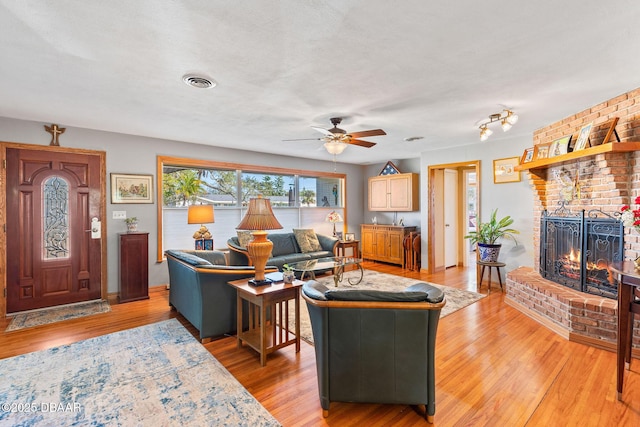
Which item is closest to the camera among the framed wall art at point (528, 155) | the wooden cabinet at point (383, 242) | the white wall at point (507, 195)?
the framed wall art at point (528, 155)

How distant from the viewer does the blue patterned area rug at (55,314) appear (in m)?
3.47

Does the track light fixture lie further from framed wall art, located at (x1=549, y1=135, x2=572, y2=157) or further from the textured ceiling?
framed wall art, located at (x1=549, y1=135, x2=572, y2=157)

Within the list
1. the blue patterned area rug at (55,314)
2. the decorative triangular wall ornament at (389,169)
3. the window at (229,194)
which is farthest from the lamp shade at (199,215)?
the decorative triangular wall ornament at (389,169)

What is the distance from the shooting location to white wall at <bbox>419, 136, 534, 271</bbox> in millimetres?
4637

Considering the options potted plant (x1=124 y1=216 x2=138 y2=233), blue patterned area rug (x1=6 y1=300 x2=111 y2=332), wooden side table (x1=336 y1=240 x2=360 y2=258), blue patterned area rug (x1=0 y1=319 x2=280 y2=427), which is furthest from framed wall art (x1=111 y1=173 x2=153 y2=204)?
wooden side table (x1=336 y1=240 x2=360 y2=258)

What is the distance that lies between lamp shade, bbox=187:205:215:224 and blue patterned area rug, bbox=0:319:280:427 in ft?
6.60

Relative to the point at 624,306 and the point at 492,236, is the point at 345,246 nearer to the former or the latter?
the point at 492,236

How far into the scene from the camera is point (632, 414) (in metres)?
1.95

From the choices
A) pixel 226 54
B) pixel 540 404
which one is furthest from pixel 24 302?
pixel 540 404

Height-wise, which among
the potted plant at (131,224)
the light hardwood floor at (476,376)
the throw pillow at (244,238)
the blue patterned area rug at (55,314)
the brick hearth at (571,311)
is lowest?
the light hardwood floor at (476,376)

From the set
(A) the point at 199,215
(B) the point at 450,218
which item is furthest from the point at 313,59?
(B) the point at 450,218

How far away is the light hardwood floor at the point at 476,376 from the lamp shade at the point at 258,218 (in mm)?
1156

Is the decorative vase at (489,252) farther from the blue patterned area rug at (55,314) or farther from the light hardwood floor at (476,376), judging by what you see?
the blue patterned area rug at (55,314)

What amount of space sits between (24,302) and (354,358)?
4373 mm
